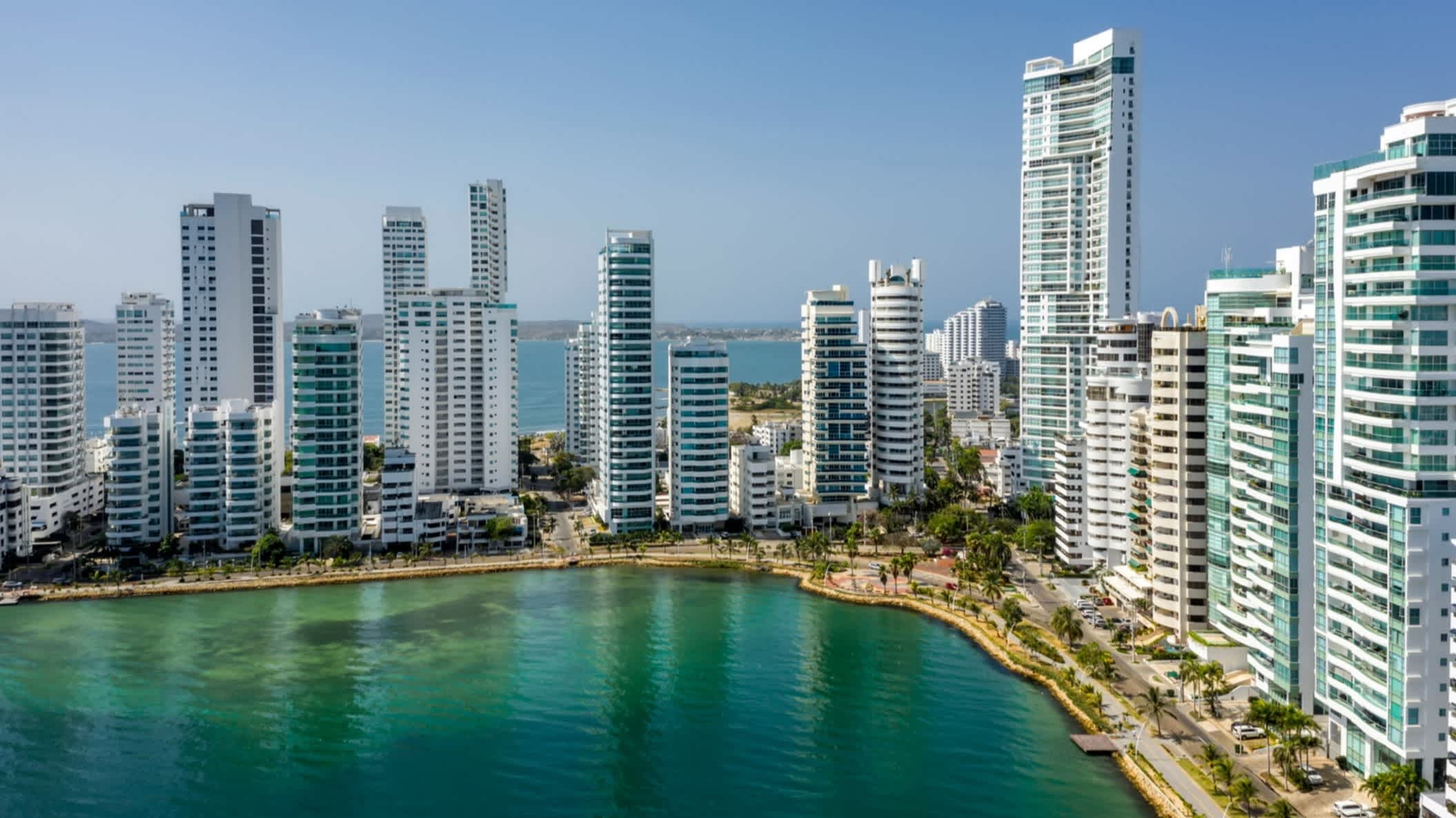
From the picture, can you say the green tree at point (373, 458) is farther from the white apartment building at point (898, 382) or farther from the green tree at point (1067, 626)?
the green tree at point (1067, 626)

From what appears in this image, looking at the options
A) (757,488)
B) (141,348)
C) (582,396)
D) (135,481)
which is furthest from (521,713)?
(141,348)

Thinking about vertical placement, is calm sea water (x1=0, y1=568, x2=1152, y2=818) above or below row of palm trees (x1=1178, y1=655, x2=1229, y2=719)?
below

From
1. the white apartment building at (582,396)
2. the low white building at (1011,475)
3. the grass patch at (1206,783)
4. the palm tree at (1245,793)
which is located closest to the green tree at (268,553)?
the white apartment building at (582,396)

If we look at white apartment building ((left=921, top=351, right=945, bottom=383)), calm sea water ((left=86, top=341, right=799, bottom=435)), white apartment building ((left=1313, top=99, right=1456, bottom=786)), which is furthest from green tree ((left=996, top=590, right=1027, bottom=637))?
white apartment building ((left=921, top=351, right=945, bottom=383))

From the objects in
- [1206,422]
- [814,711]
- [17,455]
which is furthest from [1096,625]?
[17,455]

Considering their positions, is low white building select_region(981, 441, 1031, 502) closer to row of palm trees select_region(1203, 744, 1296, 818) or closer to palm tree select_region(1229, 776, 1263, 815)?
row of palm trees select_region(1203, 744, 1296, 818)

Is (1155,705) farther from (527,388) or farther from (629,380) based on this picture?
(527,388)

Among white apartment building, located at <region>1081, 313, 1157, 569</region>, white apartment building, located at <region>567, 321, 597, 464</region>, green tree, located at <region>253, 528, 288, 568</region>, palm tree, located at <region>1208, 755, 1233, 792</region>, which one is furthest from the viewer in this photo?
white apartment building, located at <region>567, 321, 597, 464</region>
